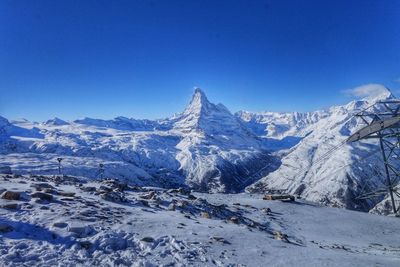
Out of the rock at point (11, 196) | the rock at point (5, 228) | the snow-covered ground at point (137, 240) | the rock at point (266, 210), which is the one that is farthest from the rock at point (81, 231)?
the rock at point (266, 210)

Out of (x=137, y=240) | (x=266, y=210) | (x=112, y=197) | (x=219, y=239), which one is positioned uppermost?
(x=112, y=197)

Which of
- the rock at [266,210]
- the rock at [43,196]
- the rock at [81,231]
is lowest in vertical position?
the rock at [266,210]

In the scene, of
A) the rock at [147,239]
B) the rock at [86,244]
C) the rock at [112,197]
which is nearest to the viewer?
the rock at [86,244]

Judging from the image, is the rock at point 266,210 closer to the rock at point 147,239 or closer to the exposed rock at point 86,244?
the rock at point 147,239

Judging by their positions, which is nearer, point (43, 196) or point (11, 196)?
point (11, 196)

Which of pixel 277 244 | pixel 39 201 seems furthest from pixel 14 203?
pixel 277 244

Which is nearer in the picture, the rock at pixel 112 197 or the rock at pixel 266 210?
the rock at pixel 112 197

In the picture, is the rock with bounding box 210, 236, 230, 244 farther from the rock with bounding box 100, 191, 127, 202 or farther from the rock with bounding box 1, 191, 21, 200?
the rock with bounding box 1, 191, 21, 200

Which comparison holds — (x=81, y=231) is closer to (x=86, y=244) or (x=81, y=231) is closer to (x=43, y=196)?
(x=86, y=244)

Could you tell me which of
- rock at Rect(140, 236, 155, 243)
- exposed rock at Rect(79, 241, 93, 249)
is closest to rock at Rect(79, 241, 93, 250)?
exposed rock at Rect(79, 241, 93, 249)

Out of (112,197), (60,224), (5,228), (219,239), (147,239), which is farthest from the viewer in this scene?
(112,197)

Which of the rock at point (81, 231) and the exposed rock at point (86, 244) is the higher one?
the rock at point (81, 231)

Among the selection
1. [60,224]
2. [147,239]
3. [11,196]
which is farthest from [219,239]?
[11,196]
